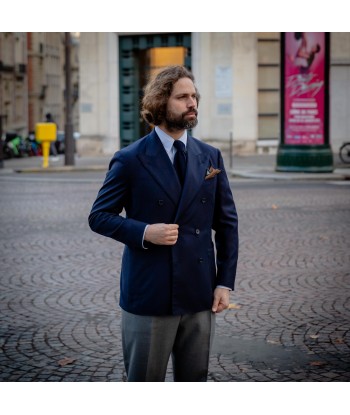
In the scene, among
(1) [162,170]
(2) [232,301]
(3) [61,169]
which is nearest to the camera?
(1) [162,170]

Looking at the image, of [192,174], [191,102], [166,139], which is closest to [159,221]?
→ [192,174]

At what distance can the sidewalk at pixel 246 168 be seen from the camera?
20.0 meters

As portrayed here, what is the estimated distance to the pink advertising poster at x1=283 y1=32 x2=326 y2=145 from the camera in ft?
67.1

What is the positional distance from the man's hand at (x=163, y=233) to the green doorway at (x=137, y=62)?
83.0ft

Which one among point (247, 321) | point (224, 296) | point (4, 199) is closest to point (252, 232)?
point (247, 321)

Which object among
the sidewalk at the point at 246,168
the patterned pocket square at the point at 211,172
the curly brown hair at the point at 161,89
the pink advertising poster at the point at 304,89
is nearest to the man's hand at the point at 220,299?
the patterned pocket square at the point at 211,172

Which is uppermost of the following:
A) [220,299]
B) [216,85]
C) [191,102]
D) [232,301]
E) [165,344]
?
[216,85]

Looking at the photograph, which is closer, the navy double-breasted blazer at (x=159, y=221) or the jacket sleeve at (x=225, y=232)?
the navy double-breasted blazer at (x=159, y=221)

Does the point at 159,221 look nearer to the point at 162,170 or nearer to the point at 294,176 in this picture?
the point at 162,170

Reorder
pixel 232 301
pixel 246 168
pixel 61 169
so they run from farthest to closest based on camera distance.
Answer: pixel 61 169, pixel 246 168, pixel 232 301

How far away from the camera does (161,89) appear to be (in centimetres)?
365

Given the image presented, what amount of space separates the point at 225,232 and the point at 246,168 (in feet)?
62.7

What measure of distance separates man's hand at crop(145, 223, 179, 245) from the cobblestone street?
6.28 feet

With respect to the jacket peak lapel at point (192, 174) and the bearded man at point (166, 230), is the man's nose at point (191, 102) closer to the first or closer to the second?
the bearded man at point (166, 230)
